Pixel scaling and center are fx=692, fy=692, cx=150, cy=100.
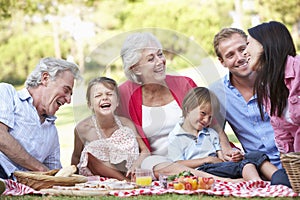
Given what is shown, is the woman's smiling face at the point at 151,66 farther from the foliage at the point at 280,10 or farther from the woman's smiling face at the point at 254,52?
the foliage at the point at 280,10

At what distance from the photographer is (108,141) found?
190 inches

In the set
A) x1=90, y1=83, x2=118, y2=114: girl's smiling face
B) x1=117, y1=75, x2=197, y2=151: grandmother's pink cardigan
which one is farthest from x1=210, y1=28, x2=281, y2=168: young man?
x1=90, y1=83, x2=118, y2=114: girl's smiling face

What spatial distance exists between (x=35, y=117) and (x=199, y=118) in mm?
1108

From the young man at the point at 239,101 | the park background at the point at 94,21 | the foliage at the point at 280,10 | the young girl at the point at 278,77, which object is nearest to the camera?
the young girl at the point at 278,77

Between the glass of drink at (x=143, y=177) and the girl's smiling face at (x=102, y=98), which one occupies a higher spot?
the girl's smiling face at (x=102, y=98)

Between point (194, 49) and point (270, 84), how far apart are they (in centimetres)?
74

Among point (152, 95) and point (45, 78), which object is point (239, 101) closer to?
point (152, 95)

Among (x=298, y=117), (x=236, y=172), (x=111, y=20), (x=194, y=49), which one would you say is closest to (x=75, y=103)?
(x=194, y=49)

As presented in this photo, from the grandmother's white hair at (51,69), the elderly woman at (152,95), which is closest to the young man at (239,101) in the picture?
the elderly woman at (152,95)

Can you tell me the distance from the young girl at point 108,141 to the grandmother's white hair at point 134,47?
0.51 feet

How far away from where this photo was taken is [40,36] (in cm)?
1617

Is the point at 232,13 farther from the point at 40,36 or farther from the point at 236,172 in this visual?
the point at 236,172

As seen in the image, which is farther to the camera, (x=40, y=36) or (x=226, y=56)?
(x=40, y=36)

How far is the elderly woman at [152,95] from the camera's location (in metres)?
4.62
